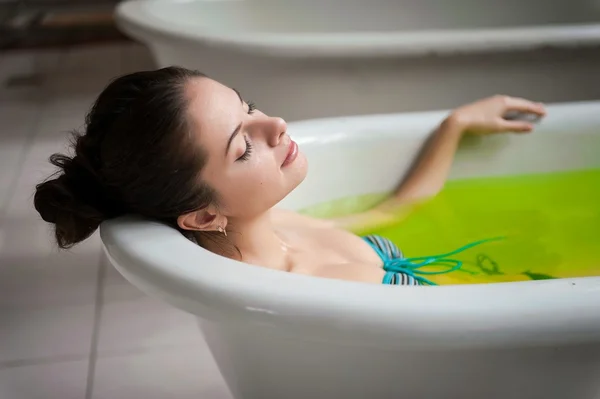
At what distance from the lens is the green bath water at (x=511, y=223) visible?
1219 millimetres

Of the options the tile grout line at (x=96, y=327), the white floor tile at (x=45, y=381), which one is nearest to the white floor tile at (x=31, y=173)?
the tile grout line at (x=96, y=327)

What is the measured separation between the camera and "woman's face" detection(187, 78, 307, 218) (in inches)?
32.7

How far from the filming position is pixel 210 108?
0.83m

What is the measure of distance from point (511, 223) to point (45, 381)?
35.5 inches

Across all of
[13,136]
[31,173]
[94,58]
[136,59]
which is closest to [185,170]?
[31,173]

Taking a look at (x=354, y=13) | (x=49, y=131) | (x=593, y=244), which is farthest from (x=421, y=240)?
(x=49, y=131)

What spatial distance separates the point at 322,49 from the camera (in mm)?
1321

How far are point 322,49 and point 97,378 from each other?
2.41 feet

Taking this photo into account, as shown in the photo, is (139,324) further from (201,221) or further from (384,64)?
(384,64)

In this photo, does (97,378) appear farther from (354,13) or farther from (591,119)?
(354,13)

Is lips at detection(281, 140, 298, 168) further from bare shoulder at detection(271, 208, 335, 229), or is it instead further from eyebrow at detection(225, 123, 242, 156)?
bare shoulder at detection(271, 208, 335, 229)

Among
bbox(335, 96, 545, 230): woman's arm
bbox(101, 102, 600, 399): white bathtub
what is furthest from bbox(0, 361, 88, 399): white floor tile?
bbox(335, 96, 545, 230): woman's arm

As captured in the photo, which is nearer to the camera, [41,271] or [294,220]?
[294,220]

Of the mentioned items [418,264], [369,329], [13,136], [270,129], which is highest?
[270,129]
